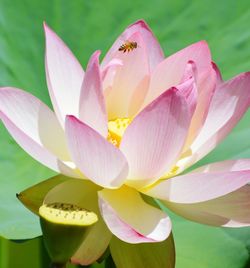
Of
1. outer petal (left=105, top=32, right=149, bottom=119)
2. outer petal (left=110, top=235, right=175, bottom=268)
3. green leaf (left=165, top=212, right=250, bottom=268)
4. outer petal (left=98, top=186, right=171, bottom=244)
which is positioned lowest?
green leaf (left=165, top=212, right=250, bottom=268)

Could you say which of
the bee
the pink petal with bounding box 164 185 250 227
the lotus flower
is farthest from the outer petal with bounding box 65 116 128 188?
A: the bee

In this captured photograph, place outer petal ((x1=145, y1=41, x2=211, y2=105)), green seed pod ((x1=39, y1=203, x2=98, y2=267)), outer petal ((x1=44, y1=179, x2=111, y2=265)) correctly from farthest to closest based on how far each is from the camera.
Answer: outer petal ((x1=145, y1=41, x2=211, y2=105)), outer petal ((x1=44, y1=179, x2=111, y2=265)), green seed pod ((x1=39, y1=203, x2=98, y2=267))

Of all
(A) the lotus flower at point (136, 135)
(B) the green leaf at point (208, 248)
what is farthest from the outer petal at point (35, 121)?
(B) the green leaf at point (208, 248)

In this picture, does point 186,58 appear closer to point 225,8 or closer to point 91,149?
point 91,149

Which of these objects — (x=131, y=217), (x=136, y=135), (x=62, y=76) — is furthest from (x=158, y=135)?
(x=62, y=76)

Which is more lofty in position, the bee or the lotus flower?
the bee

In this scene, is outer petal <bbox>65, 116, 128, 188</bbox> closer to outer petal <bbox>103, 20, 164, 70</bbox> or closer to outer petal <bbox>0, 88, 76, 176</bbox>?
outer petal <bbox>0, 88, 76, 176</bbox>
